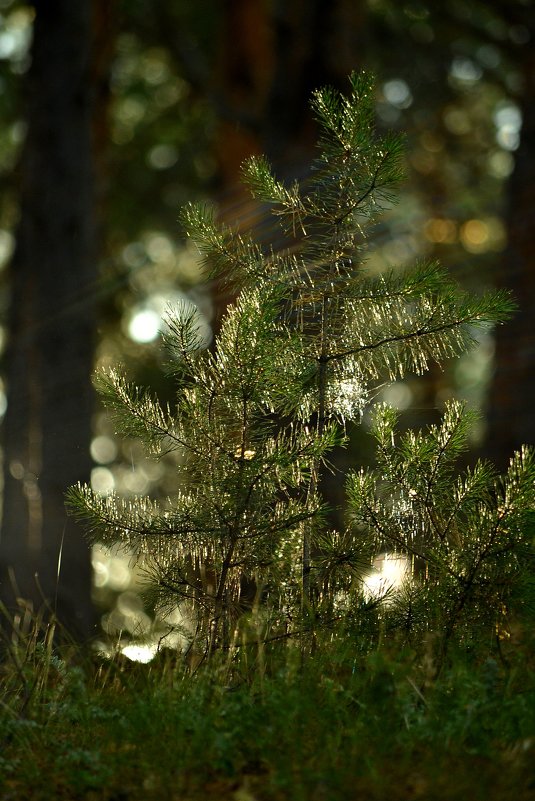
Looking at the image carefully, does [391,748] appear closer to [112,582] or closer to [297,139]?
[297,139]

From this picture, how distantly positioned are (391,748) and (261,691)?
22.8 inches

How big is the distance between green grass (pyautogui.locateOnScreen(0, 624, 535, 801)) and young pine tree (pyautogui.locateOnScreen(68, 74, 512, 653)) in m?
0.46

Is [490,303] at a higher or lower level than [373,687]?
higher

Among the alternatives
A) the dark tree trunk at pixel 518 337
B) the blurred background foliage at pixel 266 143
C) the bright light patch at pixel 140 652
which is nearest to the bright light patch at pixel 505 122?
the blurred background foliage at pixel 266 143

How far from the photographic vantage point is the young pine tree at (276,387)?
3572 millimetres

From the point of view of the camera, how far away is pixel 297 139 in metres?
8.49

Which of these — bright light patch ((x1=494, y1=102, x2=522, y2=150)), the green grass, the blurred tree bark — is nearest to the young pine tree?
the green grass

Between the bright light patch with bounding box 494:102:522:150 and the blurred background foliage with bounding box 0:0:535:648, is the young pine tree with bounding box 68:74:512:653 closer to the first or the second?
the blurred background foliage with bounding box 0:0:535:648

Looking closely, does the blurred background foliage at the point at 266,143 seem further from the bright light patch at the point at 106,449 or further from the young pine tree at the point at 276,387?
the young pine tree at the point at 276,387

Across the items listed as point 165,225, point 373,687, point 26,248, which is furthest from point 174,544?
point 165,225

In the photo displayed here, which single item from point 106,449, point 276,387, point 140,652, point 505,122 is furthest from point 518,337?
point 106,449

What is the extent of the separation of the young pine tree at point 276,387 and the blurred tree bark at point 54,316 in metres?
4.07

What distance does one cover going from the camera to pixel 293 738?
2742mm

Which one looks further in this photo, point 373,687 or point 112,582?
point 112,582
